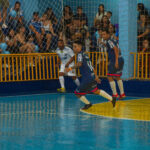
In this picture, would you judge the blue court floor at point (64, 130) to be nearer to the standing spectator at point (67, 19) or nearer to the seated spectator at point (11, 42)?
the seated spectator at point (11, 42)

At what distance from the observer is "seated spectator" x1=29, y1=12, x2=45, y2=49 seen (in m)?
18.2


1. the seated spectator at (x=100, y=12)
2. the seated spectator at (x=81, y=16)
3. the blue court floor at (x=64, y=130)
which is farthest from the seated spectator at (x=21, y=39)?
the blue court floor at (x=64, y=130)

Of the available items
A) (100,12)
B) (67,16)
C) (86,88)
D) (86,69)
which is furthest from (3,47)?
(86,88)

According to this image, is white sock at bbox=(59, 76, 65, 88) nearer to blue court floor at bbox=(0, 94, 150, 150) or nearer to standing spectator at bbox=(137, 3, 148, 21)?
blue court floor at bbox=(0, 94, 150, 150)

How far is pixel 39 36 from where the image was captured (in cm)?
1825

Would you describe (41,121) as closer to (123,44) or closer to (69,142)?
(69,142)

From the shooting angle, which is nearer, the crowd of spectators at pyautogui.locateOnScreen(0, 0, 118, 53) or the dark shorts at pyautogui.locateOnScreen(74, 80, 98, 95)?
the dark shorts at pyautogui.locateOnScreen(74, 80, 98, 95)

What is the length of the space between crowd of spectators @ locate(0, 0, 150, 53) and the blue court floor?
5510mm

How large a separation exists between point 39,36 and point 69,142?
11342 mm

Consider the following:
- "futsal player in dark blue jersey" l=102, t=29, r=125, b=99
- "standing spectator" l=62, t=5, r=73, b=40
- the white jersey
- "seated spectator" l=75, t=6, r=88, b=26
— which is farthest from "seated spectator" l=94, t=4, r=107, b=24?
"futsal player in dark blue jersey" l=102, t=29, r=125, b=99

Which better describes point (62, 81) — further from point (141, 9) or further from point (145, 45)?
point (141, 9)

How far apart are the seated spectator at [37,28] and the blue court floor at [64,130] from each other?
6025 millimetres

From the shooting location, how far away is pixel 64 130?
8484 millimetres

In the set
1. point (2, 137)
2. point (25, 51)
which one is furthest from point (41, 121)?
point (25, 51)
